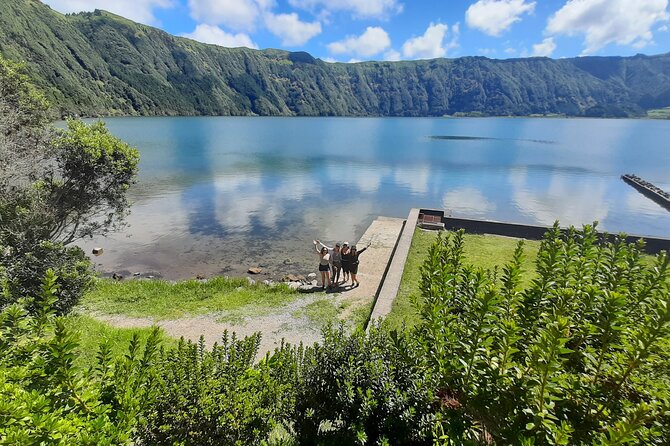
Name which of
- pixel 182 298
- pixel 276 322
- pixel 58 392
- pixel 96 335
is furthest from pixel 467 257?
pixel 58 392

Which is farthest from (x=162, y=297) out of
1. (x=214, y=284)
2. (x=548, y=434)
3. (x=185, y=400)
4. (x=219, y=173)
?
(x=219, y=173)

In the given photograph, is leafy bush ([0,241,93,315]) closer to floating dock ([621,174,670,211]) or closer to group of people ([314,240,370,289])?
group of people ([314,240,370,289])

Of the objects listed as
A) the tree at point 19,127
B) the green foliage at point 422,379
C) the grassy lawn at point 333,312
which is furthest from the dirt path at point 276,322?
the tree at point 19,127

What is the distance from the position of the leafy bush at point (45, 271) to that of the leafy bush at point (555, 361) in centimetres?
1124

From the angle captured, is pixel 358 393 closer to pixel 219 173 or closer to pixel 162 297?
pixel 162 297

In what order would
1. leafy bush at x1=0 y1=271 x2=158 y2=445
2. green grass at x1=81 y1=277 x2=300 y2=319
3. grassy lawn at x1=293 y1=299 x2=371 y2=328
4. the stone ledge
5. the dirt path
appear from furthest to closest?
green grass at x1=81 y1=277 x2=300 y2=319, grassy lawn at x1=293 y1=299 x2=371 y2=328, the stone ledge, the dirt path, leafy bush at x1=0 y1=271 x2=158 y2=445

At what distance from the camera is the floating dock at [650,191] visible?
39.5 meters

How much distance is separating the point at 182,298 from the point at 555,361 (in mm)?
14053

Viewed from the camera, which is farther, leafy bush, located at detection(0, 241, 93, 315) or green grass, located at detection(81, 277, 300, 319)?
green grass, located at detection(81, 277, 300, 319)

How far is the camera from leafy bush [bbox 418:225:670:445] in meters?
2.84

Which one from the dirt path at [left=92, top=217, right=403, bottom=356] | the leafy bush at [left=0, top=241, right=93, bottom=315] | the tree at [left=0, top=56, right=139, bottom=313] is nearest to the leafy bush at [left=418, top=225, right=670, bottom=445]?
the dirt path at [left=92, top=217, right=403, bottom=356]

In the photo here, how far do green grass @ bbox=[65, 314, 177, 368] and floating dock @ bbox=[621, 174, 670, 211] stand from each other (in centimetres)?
5106

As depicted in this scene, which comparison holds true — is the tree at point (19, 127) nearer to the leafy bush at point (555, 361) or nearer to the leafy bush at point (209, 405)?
the leafy bush at point (209, 405)

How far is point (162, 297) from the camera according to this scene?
1429 cm
